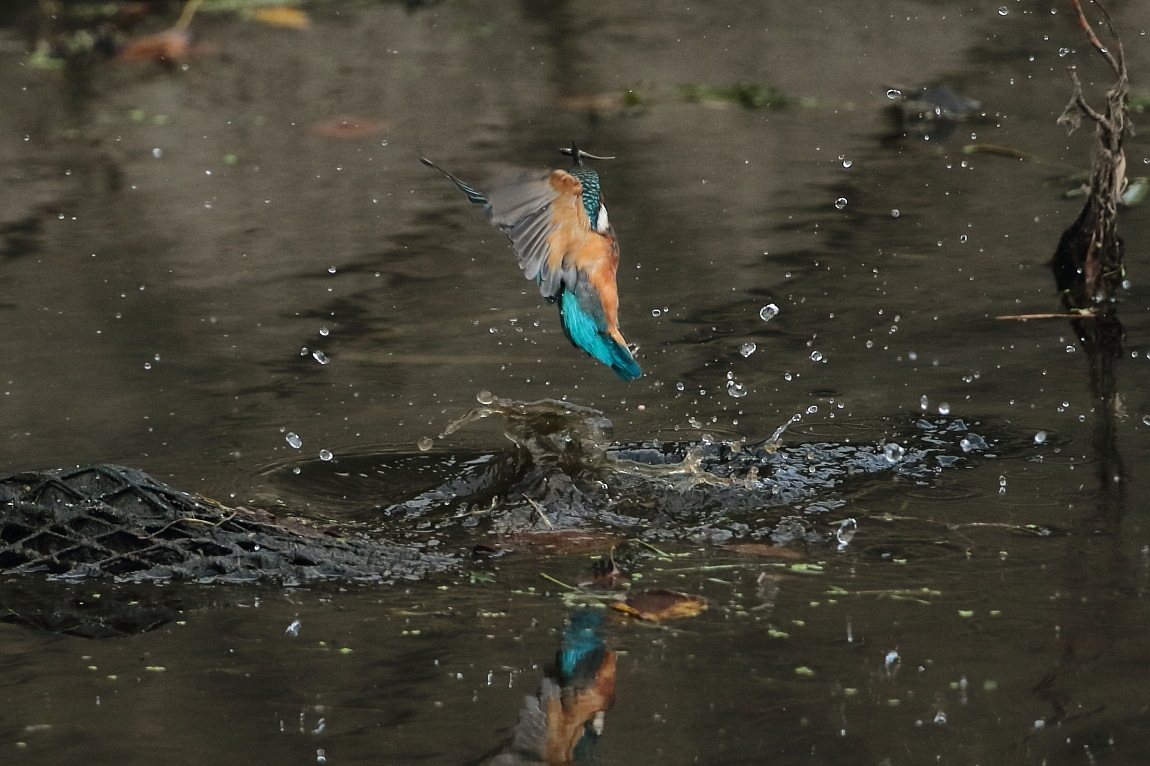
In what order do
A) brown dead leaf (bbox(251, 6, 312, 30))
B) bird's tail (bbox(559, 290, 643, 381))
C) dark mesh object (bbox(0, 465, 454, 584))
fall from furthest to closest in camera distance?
brown dead leaf (bbox(251, 6, 312, 30)) < bird's tail (bbox(559, 290, 643, 381)) < dark mesh object (bbox(0, 465, 454, 584))

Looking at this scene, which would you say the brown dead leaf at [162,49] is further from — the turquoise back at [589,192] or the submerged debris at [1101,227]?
the turquoise back at [589,192]

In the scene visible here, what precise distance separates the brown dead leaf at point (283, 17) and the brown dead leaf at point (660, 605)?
7.95 metres

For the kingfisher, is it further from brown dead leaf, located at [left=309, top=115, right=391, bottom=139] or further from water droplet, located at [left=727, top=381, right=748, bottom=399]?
brown dead leaf, located at [left=309, top=115, right=391, bottom=139]

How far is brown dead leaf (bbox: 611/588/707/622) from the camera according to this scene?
350cm

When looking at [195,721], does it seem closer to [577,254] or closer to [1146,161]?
[577,254]

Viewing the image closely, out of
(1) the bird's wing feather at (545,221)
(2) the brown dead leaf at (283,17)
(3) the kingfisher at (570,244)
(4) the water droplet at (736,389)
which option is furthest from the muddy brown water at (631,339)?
(1) the bird's wing feather at (545,221)

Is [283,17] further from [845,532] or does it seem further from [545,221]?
[845,532]

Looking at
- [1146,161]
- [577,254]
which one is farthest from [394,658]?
[1146,161]

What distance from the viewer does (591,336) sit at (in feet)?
14.5

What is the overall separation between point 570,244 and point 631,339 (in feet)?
3.68

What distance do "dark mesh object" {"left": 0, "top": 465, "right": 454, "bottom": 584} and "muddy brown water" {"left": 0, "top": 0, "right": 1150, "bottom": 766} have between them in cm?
11

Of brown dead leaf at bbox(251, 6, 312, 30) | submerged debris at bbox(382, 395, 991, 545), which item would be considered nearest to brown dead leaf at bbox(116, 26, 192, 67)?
brown dead leaf at bbox(251, 6, 312, 30)

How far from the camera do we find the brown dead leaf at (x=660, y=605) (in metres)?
3.50

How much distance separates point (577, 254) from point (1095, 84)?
477 cm
